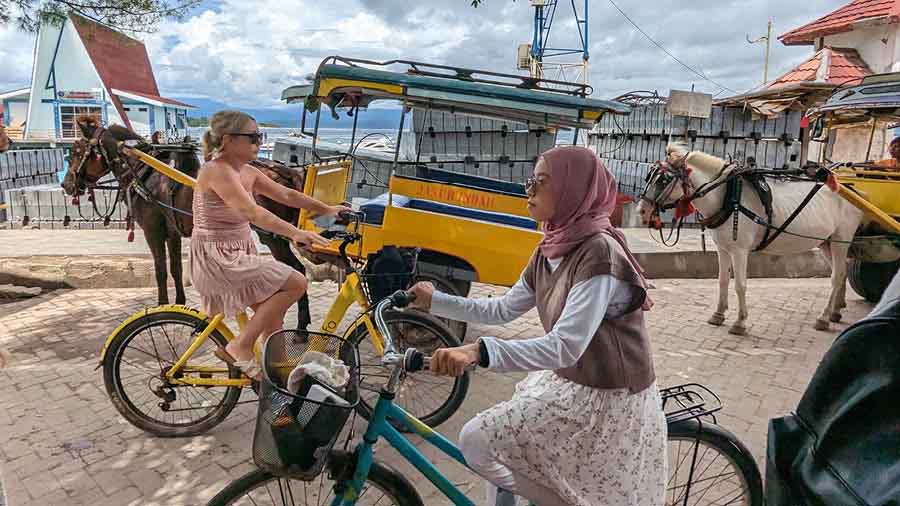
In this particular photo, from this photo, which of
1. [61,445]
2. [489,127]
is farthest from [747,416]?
[489,127]

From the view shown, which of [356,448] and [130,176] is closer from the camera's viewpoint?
[356,448]

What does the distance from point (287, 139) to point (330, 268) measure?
574 cm

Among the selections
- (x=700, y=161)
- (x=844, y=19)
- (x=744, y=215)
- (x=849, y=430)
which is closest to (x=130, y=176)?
(x=700, y=161)

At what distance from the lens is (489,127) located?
11.9 m

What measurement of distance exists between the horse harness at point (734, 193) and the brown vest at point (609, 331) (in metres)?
4.77

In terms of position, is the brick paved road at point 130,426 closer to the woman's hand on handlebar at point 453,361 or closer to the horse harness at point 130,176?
the horse harness at point 130,176

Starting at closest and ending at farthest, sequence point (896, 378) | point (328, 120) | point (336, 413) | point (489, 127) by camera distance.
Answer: point (896, 378), point (336, 413), point (328, 120), point (489, 127)

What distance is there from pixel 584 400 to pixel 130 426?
3.44 m

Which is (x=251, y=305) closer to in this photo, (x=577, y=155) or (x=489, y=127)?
(x=577, y=155)

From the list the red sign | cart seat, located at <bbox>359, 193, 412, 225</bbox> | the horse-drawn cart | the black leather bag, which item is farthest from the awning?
the black leather bag

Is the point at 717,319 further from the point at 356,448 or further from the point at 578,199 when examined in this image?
the point at 356,448

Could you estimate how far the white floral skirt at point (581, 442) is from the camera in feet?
6.88

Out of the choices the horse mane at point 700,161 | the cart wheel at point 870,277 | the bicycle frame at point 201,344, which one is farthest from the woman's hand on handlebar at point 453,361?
the cart wheel at point 870,277

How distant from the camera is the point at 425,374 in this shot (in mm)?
4051
